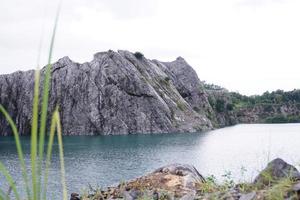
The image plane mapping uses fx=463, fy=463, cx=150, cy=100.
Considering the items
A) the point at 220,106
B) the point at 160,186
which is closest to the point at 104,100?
the point at 220,106

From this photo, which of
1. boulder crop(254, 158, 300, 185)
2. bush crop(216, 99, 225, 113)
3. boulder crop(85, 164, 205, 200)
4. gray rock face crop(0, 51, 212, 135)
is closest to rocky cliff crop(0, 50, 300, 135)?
gray rock face crop(0, 51, 212, 135)

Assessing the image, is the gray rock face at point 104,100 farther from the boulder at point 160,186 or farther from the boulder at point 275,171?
the boulder at point 275,171

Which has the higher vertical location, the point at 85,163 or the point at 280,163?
the point at 280,163

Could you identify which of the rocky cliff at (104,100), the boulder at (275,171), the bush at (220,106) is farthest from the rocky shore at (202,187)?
the bush at (220,106)

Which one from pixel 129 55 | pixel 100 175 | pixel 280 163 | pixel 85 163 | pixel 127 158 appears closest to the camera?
pixel 280 163

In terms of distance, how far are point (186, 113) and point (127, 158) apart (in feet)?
268

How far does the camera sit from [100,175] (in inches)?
2184

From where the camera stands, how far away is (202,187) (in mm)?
9305

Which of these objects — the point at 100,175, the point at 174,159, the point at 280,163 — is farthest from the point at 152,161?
the point at 280,163

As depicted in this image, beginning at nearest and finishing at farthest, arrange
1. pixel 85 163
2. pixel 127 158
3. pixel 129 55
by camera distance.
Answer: pixel 85 163 < pixel 127 158 < pixel 129 55

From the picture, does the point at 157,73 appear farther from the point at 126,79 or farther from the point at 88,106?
the point at 88,106

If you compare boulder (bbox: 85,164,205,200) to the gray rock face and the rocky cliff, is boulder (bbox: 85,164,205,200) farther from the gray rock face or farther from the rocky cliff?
the rocky cliff

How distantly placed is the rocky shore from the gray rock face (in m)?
133

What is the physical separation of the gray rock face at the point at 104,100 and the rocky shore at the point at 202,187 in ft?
437
